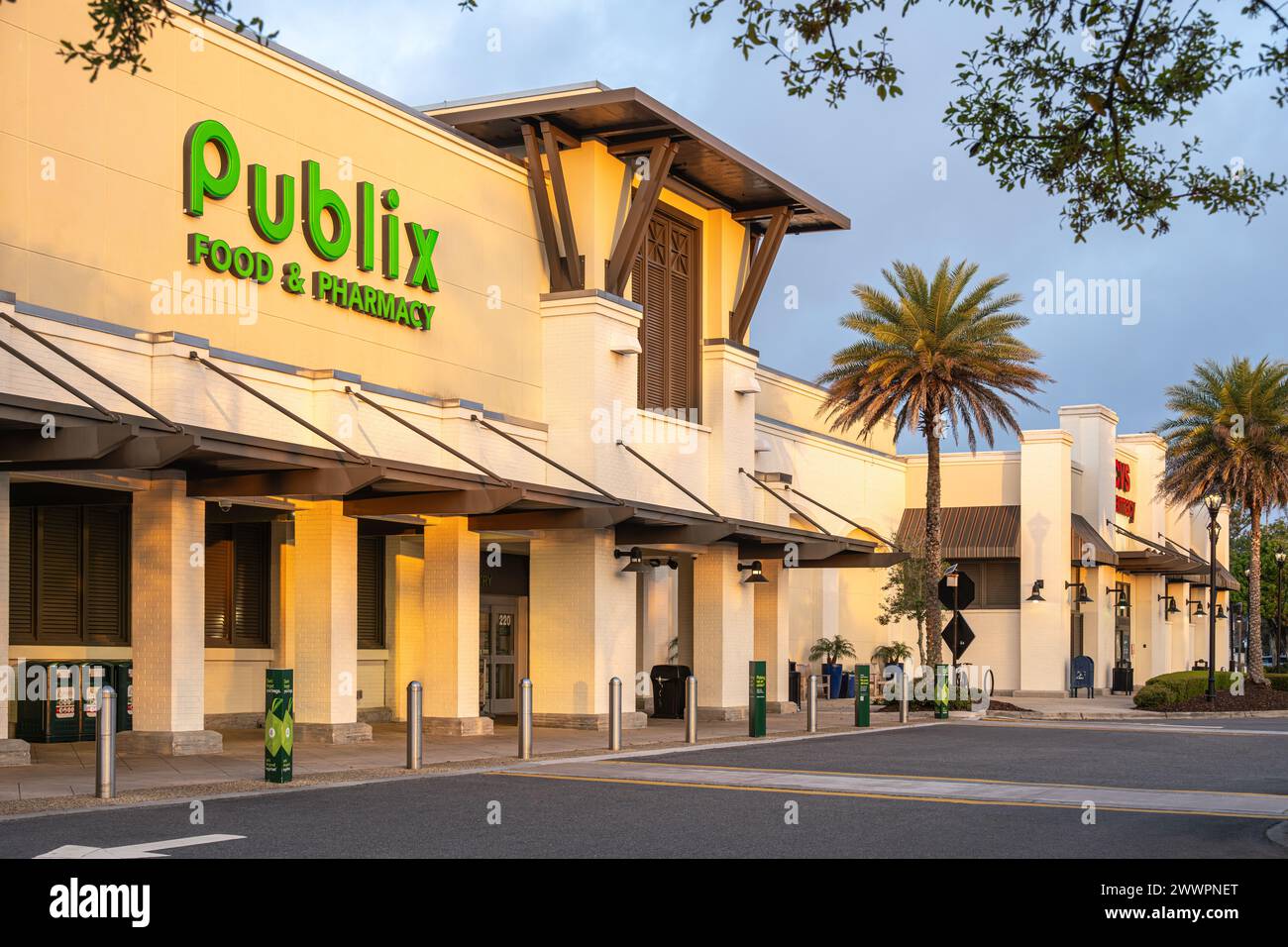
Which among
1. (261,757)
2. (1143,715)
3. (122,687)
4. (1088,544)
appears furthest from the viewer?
(1088,544)

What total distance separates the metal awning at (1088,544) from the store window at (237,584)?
29437 millimetres

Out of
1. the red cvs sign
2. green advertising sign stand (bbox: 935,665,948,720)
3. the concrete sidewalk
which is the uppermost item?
the red cvs sign

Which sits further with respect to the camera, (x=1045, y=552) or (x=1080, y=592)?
(x=1080, y=592)

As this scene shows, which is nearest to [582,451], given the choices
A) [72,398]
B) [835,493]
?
[72,398]

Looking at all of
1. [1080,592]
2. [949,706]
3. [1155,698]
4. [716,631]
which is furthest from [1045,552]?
[716,631]

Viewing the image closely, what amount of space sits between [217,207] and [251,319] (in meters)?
1.63

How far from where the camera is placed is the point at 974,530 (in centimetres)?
5059

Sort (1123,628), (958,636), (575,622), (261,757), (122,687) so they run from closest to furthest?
1. (261,757)
2. (122,687)
3. (575,622)
4. (958,636)
5. (1123,628)

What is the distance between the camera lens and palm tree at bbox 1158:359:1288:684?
48.2 meters

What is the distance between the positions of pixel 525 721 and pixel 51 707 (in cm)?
723

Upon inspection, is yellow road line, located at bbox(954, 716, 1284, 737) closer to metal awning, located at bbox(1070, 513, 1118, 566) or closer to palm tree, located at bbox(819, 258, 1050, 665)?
palm tree, located at bbox(819, 258, 1050, 665)

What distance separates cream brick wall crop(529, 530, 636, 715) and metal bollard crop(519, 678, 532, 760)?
682cm

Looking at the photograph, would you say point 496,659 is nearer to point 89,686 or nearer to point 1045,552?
point 89,686

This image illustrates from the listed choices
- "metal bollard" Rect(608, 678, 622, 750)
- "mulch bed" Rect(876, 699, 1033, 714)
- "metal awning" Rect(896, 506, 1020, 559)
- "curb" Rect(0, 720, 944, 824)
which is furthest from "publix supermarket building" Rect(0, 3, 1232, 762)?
"metal awning" Rect(896, 506, 1020, 559)
